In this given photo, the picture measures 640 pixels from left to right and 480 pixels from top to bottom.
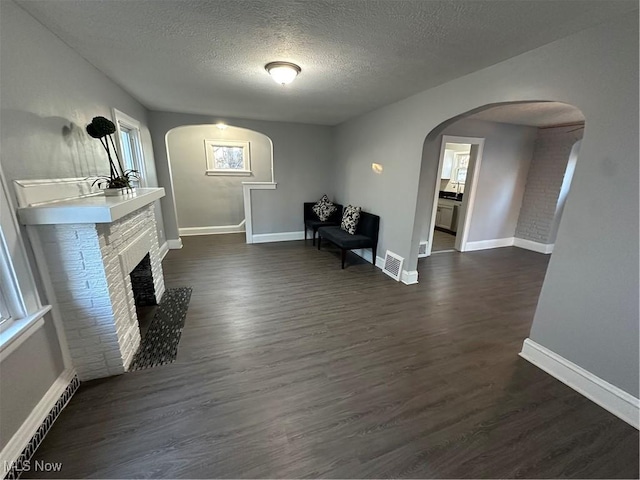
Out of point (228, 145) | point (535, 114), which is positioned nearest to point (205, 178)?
point (228, 145)

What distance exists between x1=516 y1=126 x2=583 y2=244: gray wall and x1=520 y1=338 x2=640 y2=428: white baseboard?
12.6 feet

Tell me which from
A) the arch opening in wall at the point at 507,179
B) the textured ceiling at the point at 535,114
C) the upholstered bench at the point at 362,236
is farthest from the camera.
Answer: the arch opening in wall at the point at 507,179

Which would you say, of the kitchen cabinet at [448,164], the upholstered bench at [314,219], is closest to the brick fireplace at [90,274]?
the upholstered bench at [314,219]

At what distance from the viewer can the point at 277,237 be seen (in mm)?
5613

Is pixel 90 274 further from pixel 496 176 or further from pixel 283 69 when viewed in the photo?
pixel 496 176

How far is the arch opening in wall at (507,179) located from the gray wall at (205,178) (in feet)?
12.5

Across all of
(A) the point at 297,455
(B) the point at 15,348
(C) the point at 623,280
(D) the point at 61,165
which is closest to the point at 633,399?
(C) the point at 623,280

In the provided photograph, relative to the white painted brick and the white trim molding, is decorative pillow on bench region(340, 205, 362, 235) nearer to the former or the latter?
the white trim molding

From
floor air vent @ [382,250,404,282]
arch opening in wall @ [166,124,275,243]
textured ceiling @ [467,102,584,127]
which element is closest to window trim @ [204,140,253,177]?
arch opening in wall @ [166,124,275,243]

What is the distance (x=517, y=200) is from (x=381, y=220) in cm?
320

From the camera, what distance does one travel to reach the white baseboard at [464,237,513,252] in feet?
16.5

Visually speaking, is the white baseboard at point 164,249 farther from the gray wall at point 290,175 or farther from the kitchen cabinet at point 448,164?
the kitchen cabinet at point 448,164

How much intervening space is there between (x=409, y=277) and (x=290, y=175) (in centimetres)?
318

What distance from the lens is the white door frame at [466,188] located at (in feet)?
14.2
